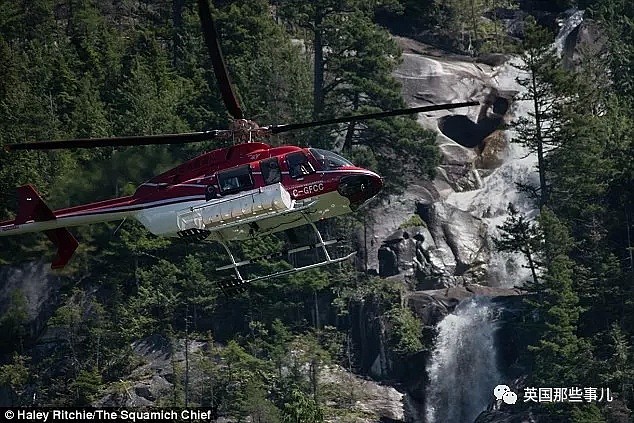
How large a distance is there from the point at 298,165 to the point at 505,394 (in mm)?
25810

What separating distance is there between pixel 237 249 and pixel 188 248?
2.18 metres

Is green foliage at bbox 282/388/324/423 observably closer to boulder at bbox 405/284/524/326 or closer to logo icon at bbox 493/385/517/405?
logo icon at bbox 493/385/517/405

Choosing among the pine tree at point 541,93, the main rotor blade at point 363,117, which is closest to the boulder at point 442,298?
the pine tree at point 541,93

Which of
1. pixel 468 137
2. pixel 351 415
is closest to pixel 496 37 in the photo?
pixel 468 137

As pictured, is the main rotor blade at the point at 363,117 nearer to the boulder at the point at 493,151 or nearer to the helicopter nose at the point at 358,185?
the helicopter nose at the point at 358,185

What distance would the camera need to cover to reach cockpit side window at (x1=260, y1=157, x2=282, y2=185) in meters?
44.9

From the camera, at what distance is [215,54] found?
43.4 m

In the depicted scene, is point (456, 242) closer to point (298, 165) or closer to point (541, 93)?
point (541, 93)

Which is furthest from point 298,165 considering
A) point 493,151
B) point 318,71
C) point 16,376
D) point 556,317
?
point 493,151

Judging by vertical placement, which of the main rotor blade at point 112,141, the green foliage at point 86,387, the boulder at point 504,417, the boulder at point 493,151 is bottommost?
the boulder at point 504,417

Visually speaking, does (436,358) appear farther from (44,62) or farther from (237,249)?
(44,62)

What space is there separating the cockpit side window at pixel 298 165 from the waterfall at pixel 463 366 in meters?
26.4

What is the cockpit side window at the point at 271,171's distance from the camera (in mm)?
44938

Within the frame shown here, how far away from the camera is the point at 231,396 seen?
67.6 meters
